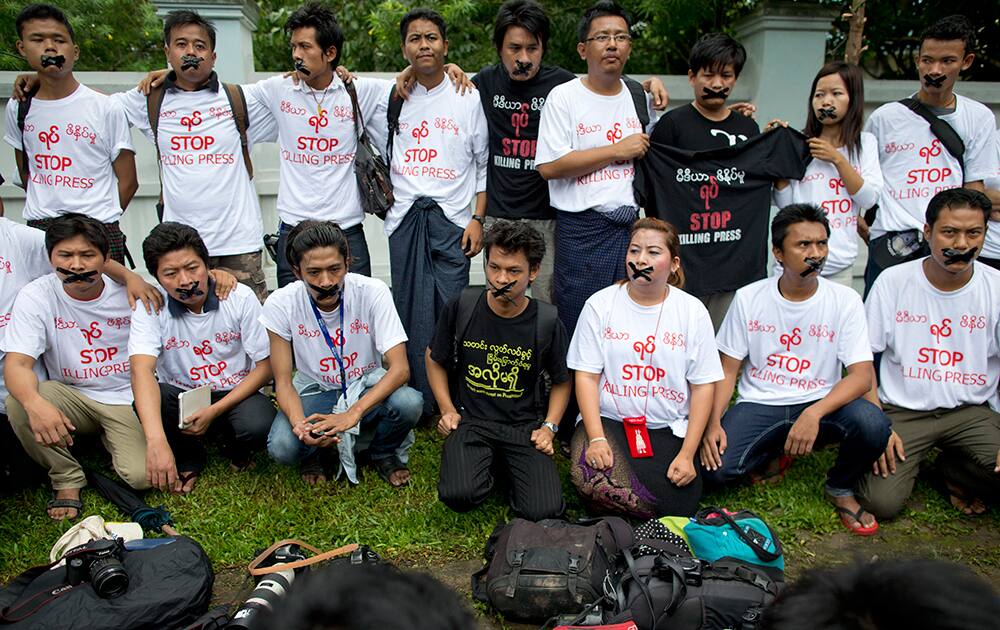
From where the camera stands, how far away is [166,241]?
4.00m

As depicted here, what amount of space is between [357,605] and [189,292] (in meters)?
3.49

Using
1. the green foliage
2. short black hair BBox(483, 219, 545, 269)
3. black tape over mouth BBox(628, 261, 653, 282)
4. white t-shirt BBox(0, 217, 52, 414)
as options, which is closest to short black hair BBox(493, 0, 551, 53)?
short black hair BBox(483, 219, 545, 269)

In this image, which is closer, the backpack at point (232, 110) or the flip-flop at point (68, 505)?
the flip-flop at point (68, 505)

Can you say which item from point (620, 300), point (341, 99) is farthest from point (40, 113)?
point (620, 300)

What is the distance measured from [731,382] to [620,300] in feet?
2.53

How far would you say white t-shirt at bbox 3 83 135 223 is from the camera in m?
4.40

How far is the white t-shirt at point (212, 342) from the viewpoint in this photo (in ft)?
13.7

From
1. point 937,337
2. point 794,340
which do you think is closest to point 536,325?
point 794,340

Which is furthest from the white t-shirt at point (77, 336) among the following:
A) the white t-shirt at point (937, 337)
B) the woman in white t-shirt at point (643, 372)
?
the white t-shirt at point (937, 337)

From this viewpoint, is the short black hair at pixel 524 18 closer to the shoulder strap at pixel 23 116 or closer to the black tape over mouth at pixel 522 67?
the black tape over mouth at pixel 522 67

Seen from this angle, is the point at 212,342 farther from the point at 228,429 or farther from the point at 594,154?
the point at 594,154

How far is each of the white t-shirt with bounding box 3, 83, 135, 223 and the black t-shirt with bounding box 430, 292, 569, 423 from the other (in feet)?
7.45

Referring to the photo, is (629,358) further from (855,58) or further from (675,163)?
(855,58)

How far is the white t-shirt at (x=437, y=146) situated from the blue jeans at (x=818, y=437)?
80.7 inches
